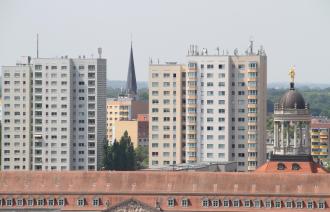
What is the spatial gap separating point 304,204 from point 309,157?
762 inches

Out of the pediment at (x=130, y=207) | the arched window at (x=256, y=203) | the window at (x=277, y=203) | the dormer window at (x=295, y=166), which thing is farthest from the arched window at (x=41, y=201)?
the dormer window at (x=295, y=166)

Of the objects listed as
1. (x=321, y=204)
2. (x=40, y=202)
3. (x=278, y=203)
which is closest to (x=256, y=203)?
(x=278, y=203)

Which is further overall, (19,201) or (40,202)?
(19,201)

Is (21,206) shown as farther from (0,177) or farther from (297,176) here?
(297,176)

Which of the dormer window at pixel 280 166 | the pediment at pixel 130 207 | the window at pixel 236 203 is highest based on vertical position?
the dormer window at pixel 280 166

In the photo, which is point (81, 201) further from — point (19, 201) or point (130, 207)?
point (19, 201)

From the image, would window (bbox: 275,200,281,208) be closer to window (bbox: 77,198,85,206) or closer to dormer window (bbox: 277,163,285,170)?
dormer window (bbox: 277,163,285,170)

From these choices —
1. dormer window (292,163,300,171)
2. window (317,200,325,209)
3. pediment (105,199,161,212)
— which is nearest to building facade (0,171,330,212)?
pediment (105,199,161,212)

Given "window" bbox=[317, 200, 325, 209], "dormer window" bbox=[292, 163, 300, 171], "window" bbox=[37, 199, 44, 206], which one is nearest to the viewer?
"window" bbox=[317, 200, 325, 209]

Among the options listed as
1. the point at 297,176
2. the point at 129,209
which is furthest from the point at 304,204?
the point at 129,209

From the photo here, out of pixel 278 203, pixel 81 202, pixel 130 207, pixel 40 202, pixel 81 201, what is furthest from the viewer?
pixel 40 202

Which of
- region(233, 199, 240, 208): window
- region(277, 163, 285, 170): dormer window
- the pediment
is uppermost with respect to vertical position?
region(277, 163, 285, 170): dormer window

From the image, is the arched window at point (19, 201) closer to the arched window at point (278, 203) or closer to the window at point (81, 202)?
the window at point (81, 202)

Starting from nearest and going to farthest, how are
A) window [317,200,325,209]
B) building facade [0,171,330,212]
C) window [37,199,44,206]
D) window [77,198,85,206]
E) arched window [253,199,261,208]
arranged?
window [317,200,325,209], building facade [0,171,330,212], arched window [253,199,261,208], window [77,198,85,206], window [37,199,44,206]
